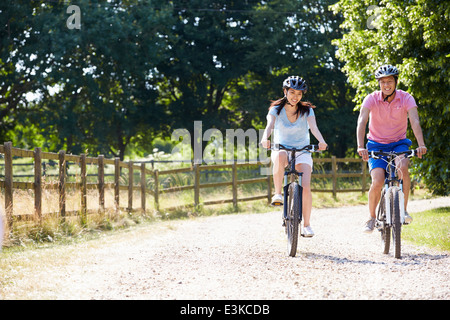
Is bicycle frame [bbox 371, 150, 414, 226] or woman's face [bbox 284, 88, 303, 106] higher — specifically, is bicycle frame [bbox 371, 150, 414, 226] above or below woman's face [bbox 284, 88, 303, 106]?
below

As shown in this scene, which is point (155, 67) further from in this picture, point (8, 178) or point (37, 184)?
point (8, 178)

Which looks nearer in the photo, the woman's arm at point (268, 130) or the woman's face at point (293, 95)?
the woman's arm at point (268, 130)

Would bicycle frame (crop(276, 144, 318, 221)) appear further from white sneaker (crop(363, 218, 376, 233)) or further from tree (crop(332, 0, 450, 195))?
tree (crop(332, 0, 450, 195))

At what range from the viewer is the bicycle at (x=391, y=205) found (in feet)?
19.5

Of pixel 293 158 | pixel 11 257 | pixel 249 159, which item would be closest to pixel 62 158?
pixel 11 257

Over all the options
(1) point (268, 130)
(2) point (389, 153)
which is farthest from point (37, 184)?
(2) point (389, 153)

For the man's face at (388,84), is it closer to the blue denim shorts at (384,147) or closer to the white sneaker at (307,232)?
the blue denim shorts at (384,147)

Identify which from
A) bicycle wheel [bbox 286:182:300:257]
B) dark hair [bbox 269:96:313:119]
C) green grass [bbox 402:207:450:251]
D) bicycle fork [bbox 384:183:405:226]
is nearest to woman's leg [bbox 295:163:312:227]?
bicycle wheel [bbox 286:182:300:257]

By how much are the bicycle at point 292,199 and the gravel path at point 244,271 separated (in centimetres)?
22

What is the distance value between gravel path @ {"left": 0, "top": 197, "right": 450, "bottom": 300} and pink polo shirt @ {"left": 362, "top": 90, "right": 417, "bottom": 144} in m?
1.35

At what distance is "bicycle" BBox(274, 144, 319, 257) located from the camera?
6.21 metres

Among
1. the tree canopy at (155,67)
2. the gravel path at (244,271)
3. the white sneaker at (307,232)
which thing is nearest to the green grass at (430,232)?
the gravel path at (244,271)

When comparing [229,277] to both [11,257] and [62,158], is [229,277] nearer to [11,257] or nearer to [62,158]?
[11,257]

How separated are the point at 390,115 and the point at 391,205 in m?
1.04
